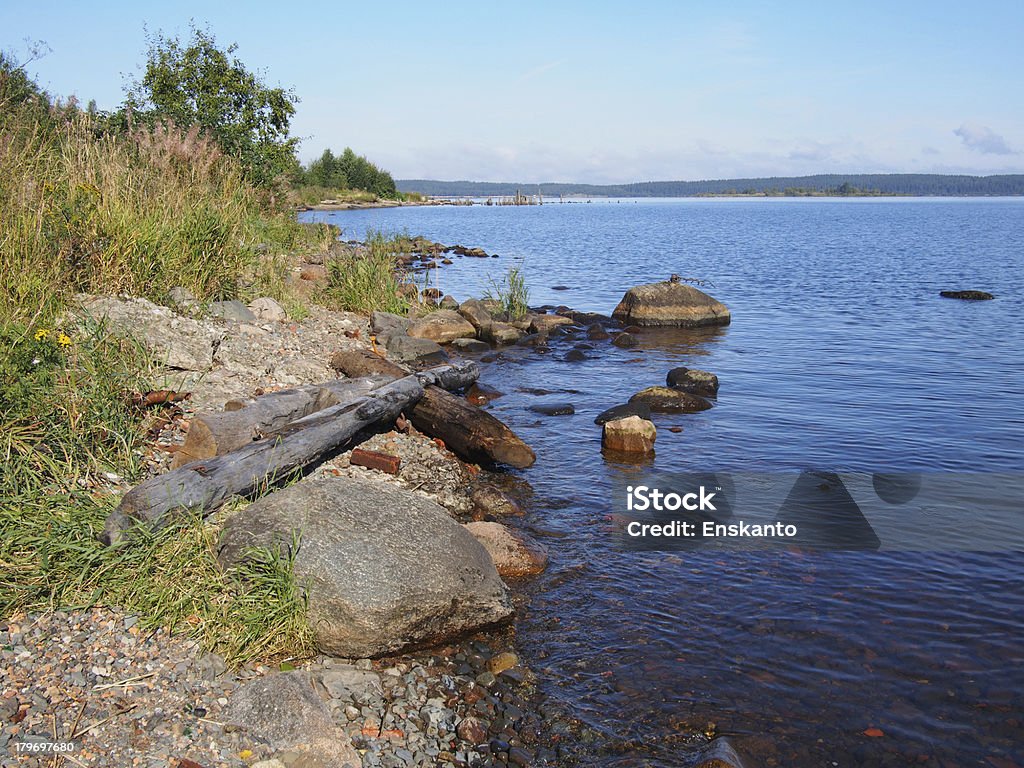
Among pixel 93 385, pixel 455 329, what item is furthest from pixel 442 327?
pixel 93 385

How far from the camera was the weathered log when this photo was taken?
729cm

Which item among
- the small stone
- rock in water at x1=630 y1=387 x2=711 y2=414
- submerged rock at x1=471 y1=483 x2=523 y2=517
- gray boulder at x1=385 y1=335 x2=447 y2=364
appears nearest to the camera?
submerged rock at x1=471 y1=483 x2=523 y2=517

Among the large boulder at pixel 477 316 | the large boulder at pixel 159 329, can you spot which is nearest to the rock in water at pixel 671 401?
the large boulder at pixel 477 316

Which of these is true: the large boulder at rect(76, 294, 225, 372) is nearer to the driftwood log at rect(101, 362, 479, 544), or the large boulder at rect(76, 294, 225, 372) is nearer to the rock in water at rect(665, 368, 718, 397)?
the driftwood log at rect(101, 362, 479, 544)

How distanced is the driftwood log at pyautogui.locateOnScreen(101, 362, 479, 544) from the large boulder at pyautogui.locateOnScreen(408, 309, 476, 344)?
709 centimetres

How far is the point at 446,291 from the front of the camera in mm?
26703

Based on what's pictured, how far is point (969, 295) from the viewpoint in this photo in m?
26.7

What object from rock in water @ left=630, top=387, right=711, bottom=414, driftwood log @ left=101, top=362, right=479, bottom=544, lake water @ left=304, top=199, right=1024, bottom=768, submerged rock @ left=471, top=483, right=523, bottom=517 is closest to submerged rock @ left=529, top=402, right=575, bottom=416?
lake water @ left=304, top=199, right=1024, bottom=768

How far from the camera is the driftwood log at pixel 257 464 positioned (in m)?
5.72

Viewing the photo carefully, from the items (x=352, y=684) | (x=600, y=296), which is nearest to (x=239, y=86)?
(x=600, y=296)

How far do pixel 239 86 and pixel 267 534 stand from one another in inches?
948

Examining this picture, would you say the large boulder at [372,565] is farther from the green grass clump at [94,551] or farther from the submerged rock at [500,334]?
the submerged rock at [500,334]

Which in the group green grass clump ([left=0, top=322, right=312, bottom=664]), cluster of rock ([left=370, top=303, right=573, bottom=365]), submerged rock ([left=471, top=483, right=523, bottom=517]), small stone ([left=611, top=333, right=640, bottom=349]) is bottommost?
small stone ([left=611, top=333, right=640, bottom=349])

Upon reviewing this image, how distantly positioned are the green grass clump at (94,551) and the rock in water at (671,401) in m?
8.50
